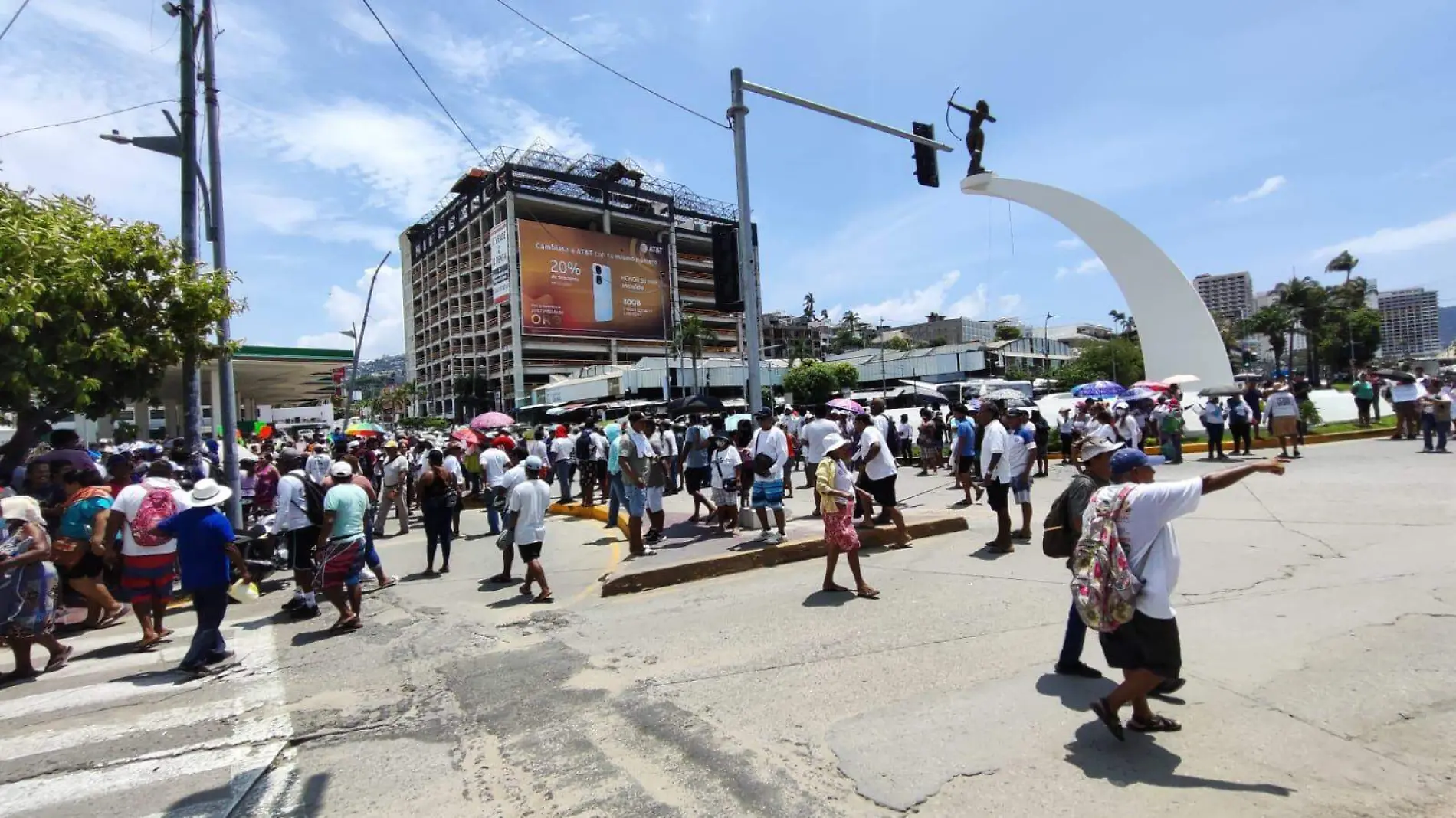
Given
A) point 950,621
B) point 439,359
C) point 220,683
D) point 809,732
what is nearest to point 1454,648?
point 950,621

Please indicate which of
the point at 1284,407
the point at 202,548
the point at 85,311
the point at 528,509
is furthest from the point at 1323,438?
the point at 85,311

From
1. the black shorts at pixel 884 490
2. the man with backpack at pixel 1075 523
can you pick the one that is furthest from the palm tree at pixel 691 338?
the man with backpack at pixel 1075 523

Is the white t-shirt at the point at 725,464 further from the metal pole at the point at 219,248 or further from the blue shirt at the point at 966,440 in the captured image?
the metal pole at the point at 219,248

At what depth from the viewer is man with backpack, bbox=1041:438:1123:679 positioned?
4512mm

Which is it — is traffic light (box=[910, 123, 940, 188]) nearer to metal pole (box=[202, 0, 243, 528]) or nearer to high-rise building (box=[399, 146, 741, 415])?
metal pole (box=[202, 0, 243, 528])

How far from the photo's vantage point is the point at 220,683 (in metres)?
5.55

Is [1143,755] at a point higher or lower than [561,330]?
lower

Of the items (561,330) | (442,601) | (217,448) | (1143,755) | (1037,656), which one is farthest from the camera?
(561,330)

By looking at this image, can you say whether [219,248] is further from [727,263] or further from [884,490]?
[884,490]

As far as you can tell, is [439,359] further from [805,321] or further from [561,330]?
[805,321]

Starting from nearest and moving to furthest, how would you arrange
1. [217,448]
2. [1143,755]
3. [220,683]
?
1. [1143,755]
2. [220,683]
3. [217,448]

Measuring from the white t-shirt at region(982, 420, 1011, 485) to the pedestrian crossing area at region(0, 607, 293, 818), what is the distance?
6.88 m

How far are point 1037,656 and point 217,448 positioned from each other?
18817 millimetres

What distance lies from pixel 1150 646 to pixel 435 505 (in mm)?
8124
